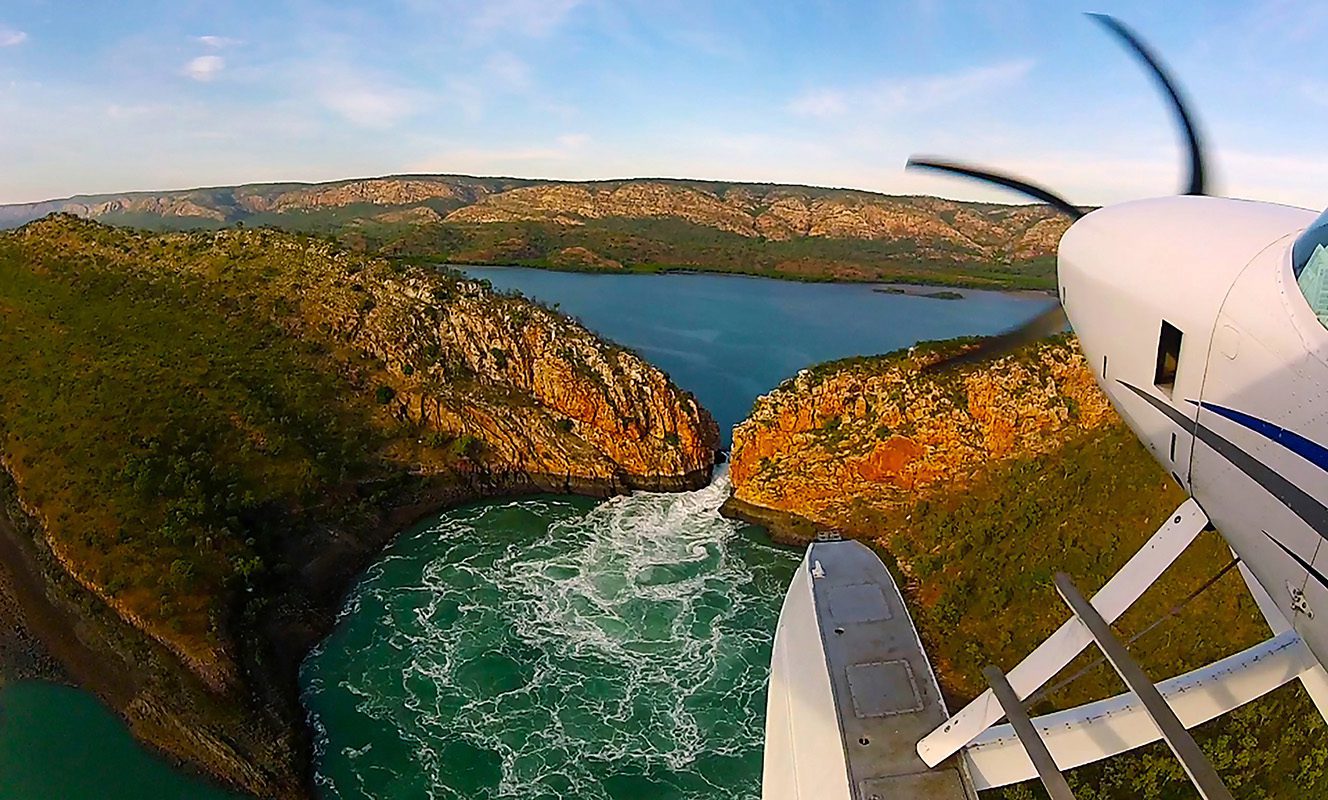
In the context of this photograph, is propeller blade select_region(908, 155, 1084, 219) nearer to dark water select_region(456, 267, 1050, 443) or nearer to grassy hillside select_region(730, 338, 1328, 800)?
grassy hillside select_region(730, 338, 1328, 800)

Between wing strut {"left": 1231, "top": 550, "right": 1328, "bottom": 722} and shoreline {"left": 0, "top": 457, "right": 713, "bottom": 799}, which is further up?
wing strut {"left": 1231, "top": 550, "right": 1328, "bottom": 722}

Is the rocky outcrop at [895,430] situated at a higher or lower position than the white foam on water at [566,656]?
higher

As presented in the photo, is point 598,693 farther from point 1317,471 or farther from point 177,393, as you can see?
point 177,393

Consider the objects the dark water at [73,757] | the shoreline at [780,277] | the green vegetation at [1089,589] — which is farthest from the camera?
the shoreline at [780,277]

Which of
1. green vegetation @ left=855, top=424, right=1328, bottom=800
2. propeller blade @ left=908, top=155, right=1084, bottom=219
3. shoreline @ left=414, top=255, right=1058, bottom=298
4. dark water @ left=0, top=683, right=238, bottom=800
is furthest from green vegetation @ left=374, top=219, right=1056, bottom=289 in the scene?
propeller blade @ left=908, top=155, right=1084, bottom=219

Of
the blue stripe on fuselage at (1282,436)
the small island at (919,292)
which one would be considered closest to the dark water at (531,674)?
the blue stripe on fuselage at (1282,436)

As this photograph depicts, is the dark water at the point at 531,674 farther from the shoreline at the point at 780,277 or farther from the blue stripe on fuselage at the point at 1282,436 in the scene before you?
the shoreline at the point at 780,277

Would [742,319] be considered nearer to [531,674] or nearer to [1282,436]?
[531,674]
